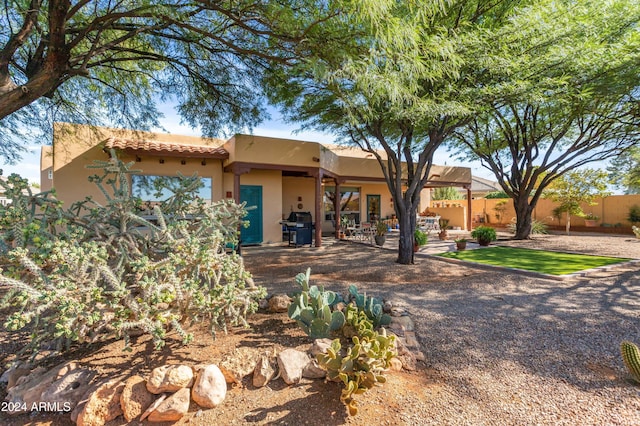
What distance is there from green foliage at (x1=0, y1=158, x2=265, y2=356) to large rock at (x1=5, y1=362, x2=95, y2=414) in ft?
0.86

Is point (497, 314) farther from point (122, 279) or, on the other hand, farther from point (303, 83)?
point (303, 83)

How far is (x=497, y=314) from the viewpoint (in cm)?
435

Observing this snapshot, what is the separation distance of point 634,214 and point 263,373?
20791 mm

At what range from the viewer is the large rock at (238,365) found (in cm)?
248

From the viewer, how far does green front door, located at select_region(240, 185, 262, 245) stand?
1162 cm

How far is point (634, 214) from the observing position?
15305 millimetres

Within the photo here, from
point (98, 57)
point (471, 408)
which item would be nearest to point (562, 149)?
point (471, 408)

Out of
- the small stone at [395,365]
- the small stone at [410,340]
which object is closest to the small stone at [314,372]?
the small stone at [395,365]

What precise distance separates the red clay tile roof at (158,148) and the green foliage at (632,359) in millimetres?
10282

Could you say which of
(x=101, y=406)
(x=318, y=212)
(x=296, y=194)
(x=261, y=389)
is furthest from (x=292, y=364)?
(x=296, y=194)

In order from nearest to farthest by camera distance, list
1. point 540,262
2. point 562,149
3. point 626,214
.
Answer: point 540,262 < point 562,149 < point 626,214

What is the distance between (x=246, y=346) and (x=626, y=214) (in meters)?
21.3

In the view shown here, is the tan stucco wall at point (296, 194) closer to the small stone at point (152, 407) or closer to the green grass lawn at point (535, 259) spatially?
the green grass lawn at point (535, 259)

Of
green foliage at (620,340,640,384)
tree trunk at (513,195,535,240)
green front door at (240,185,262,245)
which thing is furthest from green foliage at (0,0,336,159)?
tree trunk at (513,195,535,240)
